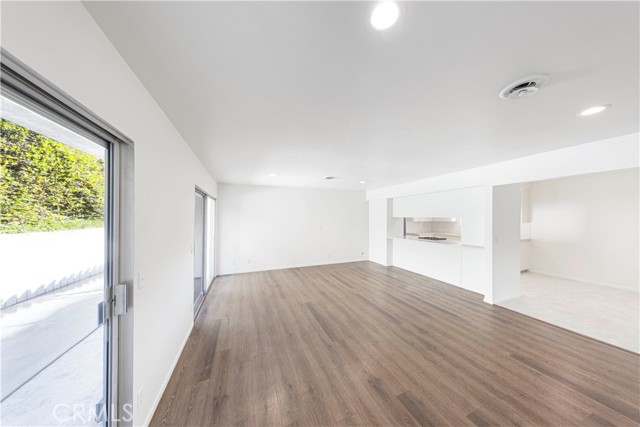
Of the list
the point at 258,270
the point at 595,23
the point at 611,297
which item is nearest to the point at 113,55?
the point at 595,23

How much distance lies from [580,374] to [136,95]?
4420mm

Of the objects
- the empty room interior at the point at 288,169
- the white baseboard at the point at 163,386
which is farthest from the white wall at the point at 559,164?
the white baseboard at the point at 163,386

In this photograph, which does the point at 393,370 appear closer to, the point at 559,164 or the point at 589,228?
the point at 559,164

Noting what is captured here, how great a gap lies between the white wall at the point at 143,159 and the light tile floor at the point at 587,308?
4.79 meters

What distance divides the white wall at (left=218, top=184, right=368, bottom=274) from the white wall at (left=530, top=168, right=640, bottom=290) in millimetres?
4628

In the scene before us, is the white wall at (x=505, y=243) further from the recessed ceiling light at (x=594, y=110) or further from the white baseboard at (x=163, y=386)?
the white baseboard at (x=163, y=386)

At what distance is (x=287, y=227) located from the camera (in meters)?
6.00

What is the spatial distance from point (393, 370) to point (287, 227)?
4.46 metres

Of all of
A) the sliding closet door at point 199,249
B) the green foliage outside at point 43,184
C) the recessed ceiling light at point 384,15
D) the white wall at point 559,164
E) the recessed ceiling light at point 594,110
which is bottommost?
the sliding closet door at point 199,249

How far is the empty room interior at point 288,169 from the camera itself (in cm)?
88

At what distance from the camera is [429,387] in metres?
1.82

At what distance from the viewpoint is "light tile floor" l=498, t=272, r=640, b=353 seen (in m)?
2.64

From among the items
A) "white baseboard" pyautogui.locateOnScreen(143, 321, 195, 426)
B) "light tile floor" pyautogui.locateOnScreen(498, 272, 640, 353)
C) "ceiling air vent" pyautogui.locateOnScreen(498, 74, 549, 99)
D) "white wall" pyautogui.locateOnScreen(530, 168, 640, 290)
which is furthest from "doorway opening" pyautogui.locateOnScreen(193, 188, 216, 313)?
"white wall" pyautogui.locateOnScreen(530, 168, 640, 290)

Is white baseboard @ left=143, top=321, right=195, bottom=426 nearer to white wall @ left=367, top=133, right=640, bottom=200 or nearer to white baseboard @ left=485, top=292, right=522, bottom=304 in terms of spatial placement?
white baseboard @ left=485, top=292, right=522, bottom=304
